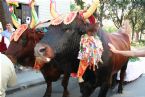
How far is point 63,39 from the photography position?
6246mm

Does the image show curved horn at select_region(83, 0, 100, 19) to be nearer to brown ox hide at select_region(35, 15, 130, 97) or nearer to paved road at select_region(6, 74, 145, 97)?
brown ox hide at select_region(35, 15, 130, 97)

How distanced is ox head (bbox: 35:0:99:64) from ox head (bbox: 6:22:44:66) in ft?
6.46

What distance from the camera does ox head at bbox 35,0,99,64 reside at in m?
5.88

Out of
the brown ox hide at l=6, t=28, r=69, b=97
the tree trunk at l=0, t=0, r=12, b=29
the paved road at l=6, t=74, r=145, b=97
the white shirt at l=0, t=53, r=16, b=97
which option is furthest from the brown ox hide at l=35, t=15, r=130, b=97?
the tree trunk at l=0, t=0, r=12, b=29

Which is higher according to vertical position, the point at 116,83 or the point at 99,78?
the point at 99,78

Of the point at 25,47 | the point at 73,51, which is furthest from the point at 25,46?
the point at 73,51

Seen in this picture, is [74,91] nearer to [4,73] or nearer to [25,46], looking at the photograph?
[25,46]

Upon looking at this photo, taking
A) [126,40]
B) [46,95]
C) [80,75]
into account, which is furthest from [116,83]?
[80,75]

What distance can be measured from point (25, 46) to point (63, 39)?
7.82ft

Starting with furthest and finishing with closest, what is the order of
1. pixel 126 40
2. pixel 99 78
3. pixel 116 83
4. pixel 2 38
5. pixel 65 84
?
pixel 2 38
pixel 116 83
pixel 126 40
pixel 65 84
pixel 99 78

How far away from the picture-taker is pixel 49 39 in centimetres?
612

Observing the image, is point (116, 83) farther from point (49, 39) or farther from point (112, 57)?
point (49, 39)

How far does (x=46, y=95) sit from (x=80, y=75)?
3109mm

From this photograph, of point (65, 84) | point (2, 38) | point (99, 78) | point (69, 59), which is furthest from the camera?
point (2, 38)
